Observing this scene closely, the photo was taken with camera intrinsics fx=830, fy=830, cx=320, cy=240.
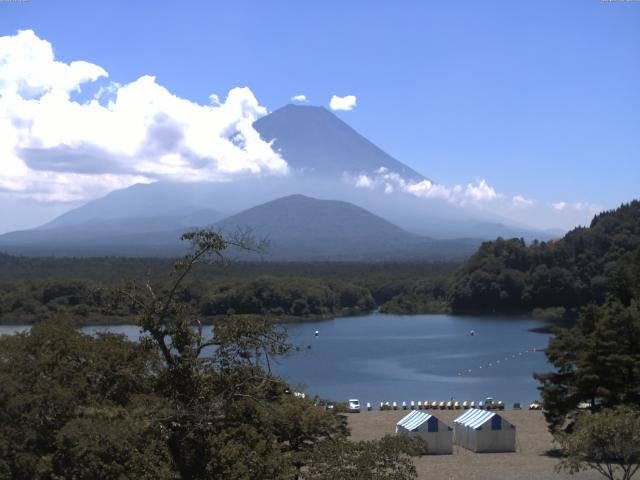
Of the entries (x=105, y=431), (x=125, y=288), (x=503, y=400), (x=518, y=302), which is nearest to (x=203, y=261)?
(x=125, y=288)

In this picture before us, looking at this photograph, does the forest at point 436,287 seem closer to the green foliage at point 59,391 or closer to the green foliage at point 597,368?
the green foliage at point 597,368

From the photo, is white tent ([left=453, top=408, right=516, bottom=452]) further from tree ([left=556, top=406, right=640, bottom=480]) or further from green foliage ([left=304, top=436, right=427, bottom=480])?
green foliage ([left=304, top=436, right=427, bottom=480])

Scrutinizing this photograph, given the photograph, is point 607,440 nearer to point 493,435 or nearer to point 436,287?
point 493,435

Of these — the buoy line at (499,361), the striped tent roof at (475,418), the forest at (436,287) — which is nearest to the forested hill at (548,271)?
the forest at (436,287)

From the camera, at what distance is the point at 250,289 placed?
49.7 metres

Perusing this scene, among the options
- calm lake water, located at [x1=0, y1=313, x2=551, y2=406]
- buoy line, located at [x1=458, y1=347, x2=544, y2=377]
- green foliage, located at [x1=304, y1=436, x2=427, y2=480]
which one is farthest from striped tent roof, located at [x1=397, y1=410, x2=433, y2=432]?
buoy line, located at [x1=458, y1=347, x2=544, y2=377]

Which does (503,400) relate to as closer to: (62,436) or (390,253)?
(62,436)

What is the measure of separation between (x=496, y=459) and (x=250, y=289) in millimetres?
35234

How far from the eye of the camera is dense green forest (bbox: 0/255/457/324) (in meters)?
45.2

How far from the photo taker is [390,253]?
454ft

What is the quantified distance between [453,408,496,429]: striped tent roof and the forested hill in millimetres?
35954

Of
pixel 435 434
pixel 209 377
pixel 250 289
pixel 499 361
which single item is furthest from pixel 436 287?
pixel 209 377

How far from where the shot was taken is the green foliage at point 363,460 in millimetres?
7380

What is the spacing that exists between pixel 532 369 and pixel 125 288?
26.6 metres
